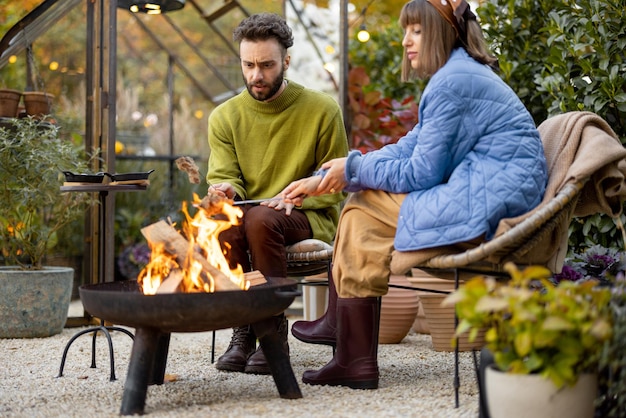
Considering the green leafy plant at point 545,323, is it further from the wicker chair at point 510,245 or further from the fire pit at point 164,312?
the fire pit at point 164,312

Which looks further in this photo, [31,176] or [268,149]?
[31,176]

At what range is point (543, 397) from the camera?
2334 mm

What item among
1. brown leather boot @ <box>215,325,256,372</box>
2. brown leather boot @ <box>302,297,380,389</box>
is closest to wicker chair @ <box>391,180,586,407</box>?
brown leather boot @ <box>302,297,380,389</box>

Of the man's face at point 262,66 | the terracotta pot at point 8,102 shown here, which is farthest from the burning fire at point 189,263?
the terracotta pot at point 8,102

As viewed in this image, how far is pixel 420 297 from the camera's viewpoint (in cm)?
433

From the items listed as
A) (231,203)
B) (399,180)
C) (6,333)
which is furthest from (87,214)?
(399,180)

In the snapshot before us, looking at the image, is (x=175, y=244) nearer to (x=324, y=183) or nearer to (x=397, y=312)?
(x=324, y=183)

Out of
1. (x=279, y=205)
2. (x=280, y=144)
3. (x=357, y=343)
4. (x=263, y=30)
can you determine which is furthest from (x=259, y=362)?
(x=263, y=30)

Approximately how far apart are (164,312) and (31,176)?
2378mm

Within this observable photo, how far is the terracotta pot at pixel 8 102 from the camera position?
4945mm

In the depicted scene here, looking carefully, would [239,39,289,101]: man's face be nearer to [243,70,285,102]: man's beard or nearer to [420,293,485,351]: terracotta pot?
[243,70,285,102]: man's beard

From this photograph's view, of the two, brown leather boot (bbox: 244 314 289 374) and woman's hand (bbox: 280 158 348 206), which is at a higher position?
woman's hand (bbox: 280 158 348 206)

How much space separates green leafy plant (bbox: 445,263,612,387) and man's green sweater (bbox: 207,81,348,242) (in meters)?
1.57

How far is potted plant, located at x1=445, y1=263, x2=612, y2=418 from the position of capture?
2.26 metres
